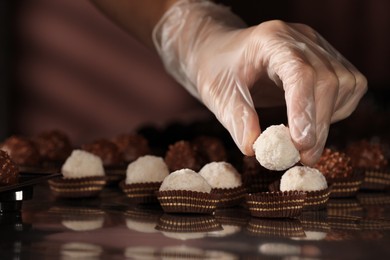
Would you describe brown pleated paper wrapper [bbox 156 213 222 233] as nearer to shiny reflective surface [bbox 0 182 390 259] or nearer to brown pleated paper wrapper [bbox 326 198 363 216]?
shiny reflective surface [bbox 0 182 390 259]

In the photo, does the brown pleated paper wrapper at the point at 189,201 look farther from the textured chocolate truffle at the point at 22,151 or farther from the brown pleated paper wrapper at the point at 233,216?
the textured chocolate truffle at the point at 22,151

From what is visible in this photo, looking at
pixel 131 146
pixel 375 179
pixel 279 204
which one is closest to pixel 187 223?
pixel 279 204

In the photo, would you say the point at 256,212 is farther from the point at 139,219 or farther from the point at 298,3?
the point at 298,3

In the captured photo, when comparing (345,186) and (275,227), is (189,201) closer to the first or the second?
(275,227)

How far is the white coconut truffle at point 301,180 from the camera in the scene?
1.79m

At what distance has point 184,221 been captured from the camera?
169cm

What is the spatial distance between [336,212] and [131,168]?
491 millimetres

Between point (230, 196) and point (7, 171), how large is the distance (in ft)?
1.57

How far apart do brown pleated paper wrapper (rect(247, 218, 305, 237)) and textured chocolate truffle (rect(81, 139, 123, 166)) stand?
67 centimetres

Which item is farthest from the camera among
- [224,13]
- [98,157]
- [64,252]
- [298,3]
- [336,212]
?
[298,3]

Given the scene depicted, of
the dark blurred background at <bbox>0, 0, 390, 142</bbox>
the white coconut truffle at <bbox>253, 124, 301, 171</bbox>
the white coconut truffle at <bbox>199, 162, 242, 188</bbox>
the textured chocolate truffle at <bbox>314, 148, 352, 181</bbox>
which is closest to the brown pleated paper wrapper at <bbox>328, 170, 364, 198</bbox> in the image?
the textured chocolate truffle at <bbox>314, 148, 352, 181</bbox>

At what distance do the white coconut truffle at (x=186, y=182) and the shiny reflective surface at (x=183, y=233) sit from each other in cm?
6

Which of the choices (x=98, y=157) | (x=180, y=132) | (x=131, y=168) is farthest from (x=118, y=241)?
(x=180, y=132)

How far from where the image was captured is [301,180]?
5.89ft
